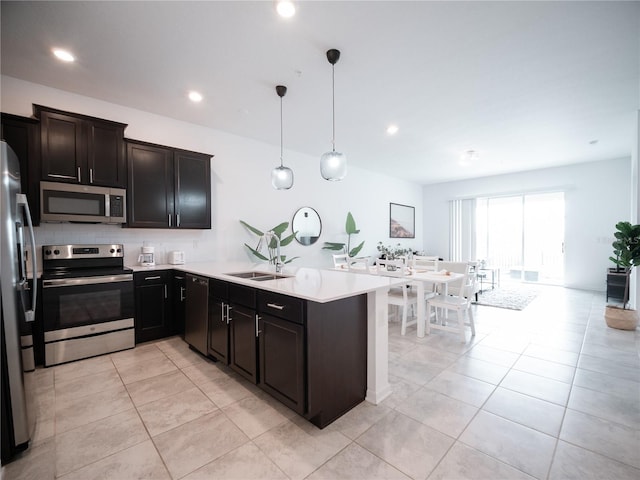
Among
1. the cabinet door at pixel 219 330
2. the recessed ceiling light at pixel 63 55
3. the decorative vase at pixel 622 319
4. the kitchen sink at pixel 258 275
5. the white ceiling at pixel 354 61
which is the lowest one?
the decorative vase at pixel 622 319

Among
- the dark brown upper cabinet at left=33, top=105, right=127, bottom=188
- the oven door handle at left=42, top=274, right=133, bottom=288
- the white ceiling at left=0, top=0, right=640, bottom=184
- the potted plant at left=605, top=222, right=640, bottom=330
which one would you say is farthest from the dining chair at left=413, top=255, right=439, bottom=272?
the dark brown upper cabinet at left=33, top=105, right=127, bottom=188

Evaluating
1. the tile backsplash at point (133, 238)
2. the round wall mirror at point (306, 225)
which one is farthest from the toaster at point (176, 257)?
the round wall mirror at point (306, 225)

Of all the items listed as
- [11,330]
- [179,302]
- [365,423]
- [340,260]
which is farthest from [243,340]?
[340,260]

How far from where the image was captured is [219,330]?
8.23ft

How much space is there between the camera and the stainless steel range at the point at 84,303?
8.57 feet

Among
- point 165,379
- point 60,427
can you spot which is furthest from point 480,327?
point 60,427

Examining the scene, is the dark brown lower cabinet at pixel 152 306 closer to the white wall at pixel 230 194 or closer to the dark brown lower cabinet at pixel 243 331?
the white wall at pixel 230 194

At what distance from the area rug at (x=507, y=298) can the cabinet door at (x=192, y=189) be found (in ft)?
16.3

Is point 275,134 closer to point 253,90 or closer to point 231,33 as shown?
point 253,90

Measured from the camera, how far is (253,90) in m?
3.06

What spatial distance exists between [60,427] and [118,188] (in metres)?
2.29

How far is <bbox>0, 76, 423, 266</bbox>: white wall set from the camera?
3.05 metres

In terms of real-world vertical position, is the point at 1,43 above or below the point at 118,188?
above

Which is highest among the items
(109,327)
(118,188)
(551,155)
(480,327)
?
(551,155)
